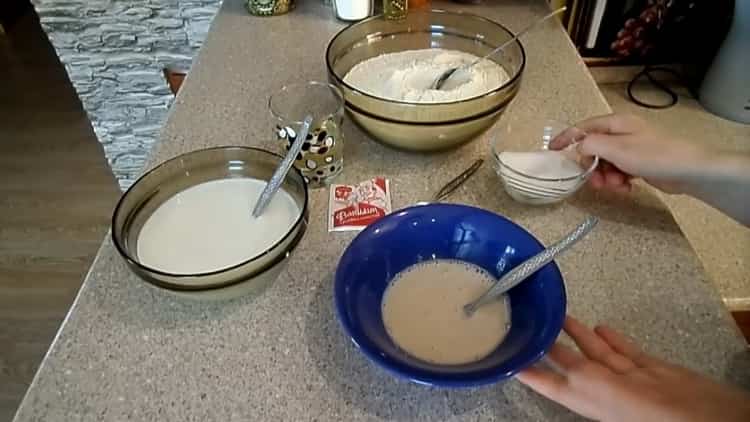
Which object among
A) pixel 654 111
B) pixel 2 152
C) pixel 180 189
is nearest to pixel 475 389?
pixel 180 189

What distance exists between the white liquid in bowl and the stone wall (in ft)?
3.08

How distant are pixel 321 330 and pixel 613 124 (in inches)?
18.3

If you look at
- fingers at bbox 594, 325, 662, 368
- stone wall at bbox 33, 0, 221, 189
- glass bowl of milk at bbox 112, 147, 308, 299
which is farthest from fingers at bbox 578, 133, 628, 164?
stone wall at bbox 33, 0, 221, 189

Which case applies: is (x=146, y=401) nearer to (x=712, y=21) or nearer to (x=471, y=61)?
(x=471, y=61)

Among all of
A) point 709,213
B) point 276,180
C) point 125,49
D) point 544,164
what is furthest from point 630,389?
point 125,49

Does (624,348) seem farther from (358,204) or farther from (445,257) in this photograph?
(358,204)

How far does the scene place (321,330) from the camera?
65 centimetres

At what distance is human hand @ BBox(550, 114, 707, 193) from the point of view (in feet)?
2.37

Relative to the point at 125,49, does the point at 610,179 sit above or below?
above

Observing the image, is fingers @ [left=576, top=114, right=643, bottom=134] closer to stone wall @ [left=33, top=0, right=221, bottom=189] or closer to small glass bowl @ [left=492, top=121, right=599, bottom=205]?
small glass bowl @ [left=492, top=121, right=599, bottom=205]

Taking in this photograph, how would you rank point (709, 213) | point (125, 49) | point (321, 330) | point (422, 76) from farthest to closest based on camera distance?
point (125, 49)
point (709, 213)
point (422, 76)
point (321, 330)

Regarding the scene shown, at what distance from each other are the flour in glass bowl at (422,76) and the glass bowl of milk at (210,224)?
0.21m

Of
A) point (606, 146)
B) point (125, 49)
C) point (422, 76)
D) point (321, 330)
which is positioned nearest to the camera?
point (321, 330)

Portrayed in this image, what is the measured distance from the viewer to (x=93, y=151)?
2.38 metres
